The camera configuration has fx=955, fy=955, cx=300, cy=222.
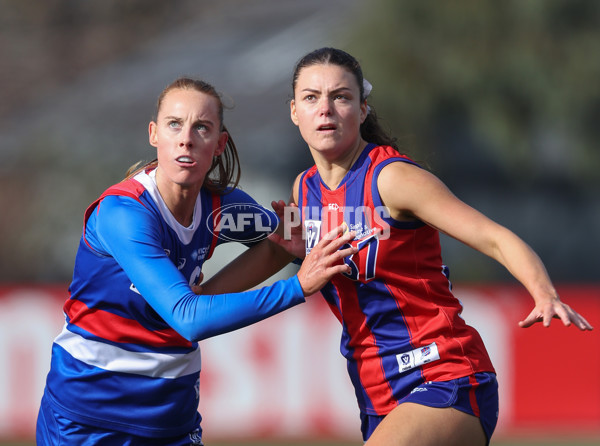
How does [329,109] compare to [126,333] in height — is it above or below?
above

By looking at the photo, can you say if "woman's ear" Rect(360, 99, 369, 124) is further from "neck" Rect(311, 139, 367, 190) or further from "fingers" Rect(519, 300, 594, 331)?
"fingers" Rect(519, 300, 594, 331)

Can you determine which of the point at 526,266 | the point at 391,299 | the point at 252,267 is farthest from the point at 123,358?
the point at 526,266

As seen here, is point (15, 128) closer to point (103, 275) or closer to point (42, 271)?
point (42, 271)

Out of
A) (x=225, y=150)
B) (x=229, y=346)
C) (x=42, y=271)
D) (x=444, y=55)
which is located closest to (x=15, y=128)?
(x=42, y=271)

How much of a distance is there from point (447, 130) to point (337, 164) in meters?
12.0

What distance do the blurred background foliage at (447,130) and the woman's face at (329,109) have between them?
8771 millimetres

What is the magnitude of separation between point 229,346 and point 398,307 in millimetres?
5079

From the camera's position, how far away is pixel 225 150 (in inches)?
161

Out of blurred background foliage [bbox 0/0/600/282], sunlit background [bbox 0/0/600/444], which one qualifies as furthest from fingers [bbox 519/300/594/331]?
sunlit background [bbox 0/0/600/444]

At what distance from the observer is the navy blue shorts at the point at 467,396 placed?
3576 mm

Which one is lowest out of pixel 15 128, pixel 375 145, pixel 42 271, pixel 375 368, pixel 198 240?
pixel 375 368

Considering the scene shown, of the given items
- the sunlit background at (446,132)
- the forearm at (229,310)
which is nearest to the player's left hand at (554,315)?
the forearm at (229,310)

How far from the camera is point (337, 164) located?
3.89 metres

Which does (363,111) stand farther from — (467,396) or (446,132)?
(446,132)
